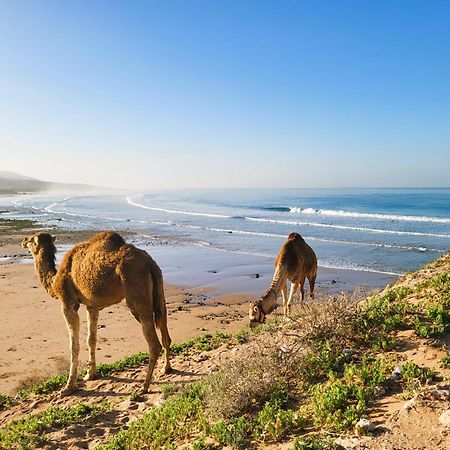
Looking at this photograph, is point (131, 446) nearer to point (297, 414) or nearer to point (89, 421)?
point (89, 421)

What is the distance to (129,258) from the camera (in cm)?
724

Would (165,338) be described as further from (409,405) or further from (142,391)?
(409,405)

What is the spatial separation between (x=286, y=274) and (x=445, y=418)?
6.24m

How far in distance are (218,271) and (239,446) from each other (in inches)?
629

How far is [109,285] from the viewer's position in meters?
7.29

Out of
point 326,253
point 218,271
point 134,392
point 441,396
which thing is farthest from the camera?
point 326,253

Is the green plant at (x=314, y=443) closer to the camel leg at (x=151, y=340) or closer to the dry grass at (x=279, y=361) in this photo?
the dry grass at (x=279, y=361)

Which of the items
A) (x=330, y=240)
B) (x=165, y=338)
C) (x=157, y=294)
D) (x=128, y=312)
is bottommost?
(x=128, y=312)

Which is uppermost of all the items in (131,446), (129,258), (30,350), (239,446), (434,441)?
(129,258)

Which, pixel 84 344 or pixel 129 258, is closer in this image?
pixel 129 258

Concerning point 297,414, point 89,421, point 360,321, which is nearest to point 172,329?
point 89,421

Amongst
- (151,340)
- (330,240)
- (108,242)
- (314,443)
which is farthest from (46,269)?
(330,240)

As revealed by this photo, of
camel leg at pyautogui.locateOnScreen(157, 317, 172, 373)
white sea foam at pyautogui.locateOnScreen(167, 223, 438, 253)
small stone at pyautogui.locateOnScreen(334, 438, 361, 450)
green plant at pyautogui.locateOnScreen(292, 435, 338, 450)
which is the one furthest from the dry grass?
white sea foam at pyautogui.locateOnScreen(167, 223, 438, 253)

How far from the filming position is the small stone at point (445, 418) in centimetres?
392
